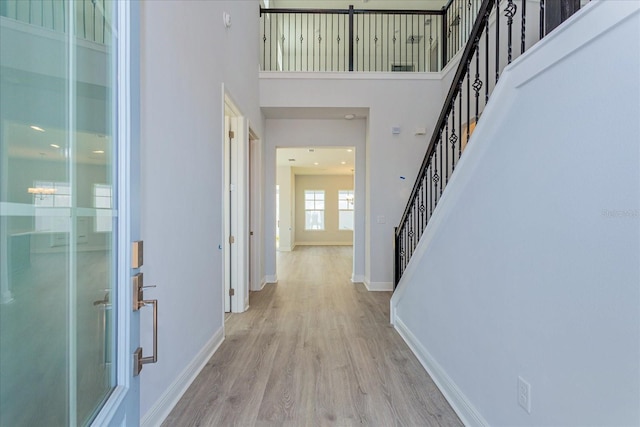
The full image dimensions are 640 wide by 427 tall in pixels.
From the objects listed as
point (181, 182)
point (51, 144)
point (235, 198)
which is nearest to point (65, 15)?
point (51, 144)

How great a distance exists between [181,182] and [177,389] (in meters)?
1.39

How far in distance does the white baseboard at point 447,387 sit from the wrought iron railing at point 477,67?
3.53 feet

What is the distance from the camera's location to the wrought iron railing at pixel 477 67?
65.1 inches

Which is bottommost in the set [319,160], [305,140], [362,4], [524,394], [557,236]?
[524,394]

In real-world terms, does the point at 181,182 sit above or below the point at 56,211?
above

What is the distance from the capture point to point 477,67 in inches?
77.5

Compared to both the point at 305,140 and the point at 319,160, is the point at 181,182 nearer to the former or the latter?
the point at 305,140

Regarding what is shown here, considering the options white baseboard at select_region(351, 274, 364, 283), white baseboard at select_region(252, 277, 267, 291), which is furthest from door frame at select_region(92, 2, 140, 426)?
white baseboard at select_region(351, 274, 364, 283)

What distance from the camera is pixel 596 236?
103 cm

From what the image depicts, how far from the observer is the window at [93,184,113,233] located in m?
0.97

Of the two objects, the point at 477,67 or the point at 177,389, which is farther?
the point at 177,389

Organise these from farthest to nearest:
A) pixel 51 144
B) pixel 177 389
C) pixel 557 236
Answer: pixel 177 389 → pixel 557 236 → pixel 51 144

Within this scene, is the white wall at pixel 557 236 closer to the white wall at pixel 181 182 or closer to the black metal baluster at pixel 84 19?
the black metal baluster at pixel 84 19

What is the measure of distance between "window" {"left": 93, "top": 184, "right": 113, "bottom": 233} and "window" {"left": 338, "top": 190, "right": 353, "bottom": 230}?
1164 cm
